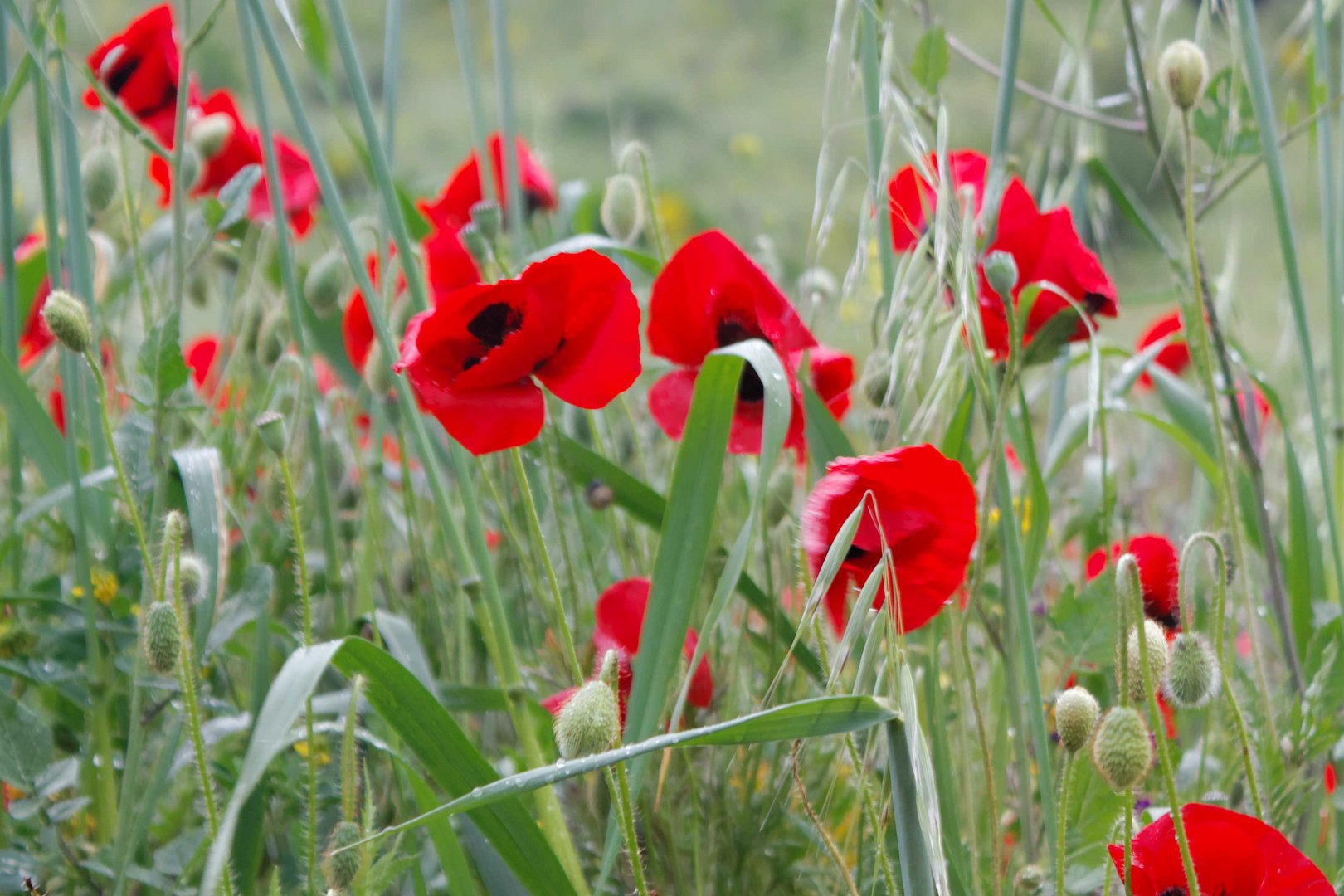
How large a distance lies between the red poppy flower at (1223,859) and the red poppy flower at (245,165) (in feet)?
2.15

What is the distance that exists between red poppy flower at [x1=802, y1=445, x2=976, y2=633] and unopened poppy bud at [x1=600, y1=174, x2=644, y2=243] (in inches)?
10.1

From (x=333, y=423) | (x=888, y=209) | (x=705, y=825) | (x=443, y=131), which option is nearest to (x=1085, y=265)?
(x=888, y=209)

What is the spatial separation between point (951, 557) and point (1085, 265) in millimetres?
195

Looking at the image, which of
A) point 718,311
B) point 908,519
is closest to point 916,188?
point 718,311

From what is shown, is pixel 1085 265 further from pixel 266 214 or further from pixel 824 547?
pixel 266 214

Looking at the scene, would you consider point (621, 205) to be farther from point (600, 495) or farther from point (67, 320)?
point (67, 320)

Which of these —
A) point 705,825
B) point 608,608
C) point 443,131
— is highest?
point 443,131

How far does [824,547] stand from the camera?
461mm

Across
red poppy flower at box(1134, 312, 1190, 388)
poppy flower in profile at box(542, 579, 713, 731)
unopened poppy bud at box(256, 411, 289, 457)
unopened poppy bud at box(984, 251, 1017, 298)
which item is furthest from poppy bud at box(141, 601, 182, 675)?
red poppy flower at box(1134, 312, 1190, 388)

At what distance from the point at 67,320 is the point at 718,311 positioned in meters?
0.27

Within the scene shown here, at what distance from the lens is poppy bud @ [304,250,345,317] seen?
2.40 feet

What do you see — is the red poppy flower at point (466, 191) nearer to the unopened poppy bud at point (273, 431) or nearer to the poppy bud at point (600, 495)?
the poppy bud at point (600, 495)

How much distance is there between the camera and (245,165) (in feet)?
2.78

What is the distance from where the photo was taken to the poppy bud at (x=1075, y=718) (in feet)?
1.35
